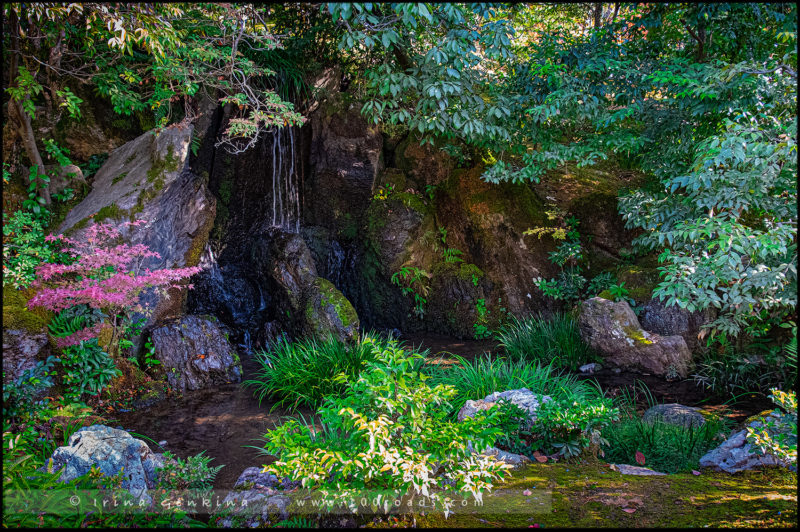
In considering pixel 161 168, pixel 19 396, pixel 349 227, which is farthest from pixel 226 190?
pixel 19 396

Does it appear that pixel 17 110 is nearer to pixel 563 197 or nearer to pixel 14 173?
pixel 14 173

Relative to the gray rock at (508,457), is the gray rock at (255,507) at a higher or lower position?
higher

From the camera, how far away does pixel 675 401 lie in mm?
4914

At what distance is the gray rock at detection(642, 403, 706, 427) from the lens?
3.89 m

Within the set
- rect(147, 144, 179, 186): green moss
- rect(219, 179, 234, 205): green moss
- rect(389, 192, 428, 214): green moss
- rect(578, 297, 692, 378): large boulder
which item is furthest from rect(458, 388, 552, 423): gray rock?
rect(219, 179, 234, 205): green moss

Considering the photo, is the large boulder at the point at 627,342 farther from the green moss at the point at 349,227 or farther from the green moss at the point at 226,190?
the green moss at the point at 226,190

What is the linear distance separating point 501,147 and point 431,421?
186 inches

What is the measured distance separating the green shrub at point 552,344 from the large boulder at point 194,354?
374 cm

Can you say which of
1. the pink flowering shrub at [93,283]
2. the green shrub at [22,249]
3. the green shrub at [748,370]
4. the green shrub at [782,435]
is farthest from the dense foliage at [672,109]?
the green shrub at [22,249]

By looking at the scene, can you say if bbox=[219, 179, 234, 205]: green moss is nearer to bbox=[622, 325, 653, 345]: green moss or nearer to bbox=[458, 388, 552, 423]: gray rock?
bbox=[458, 388, 552, 423]: gray rock

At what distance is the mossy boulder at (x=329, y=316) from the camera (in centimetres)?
667

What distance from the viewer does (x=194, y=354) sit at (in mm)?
5734

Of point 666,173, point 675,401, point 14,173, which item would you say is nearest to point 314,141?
point 14,173

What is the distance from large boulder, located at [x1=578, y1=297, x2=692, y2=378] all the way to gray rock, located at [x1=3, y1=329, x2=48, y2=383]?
629cm
